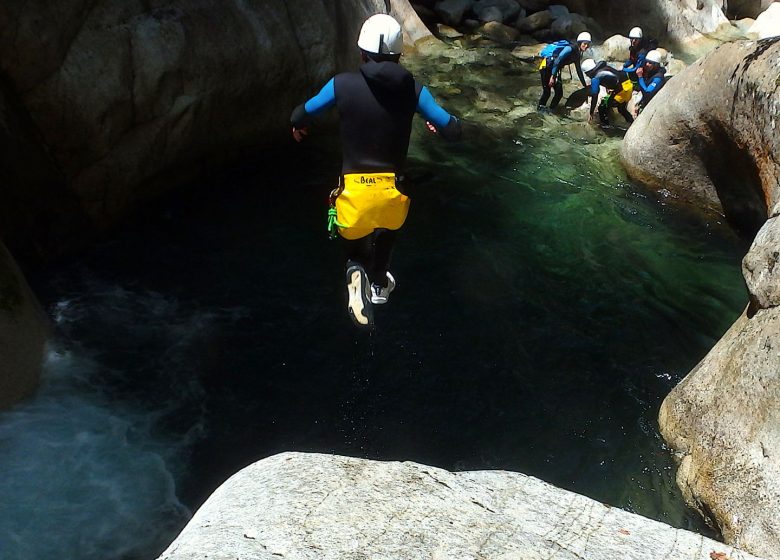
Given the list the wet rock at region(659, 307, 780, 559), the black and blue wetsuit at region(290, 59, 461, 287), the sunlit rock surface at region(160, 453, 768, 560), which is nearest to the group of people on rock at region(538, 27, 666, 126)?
the wet rock at region(659, 307, 780, 559)

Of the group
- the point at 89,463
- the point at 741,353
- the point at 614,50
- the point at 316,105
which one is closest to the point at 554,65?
the point at 614,50

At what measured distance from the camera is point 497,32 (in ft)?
61.0

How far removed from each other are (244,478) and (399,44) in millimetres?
3246

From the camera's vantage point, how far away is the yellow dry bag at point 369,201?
5512 mm

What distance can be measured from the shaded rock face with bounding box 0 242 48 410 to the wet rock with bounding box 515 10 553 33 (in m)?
16.0

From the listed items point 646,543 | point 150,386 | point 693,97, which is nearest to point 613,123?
point 693,97

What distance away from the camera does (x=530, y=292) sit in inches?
330

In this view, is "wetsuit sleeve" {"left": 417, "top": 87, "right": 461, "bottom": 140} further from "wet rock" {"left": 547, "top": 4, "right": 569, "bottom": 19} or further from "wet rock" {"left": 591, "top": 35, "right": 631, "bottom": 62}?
"wet rock" {"left": 547, "top": 4, "right": 569, "bottom": 19}

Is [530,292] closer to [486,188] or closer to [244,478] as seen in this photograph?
[486,188]

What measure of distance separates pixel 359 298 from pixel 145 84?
4327mm

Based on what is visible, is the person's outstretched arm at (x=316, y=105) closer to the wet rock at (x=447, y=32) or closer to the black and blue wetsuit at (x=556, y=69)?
the black and blue wetsuit at (x=556, y=69)

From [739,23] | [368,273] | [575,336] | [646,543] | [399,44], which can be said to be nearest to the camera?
[646,543]

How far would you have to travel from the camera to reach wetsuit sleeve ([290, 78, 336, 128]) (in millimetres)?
5324

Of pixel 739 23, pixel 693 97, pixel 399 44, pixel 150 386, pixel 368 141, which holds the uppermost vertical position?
pixel 399 44
